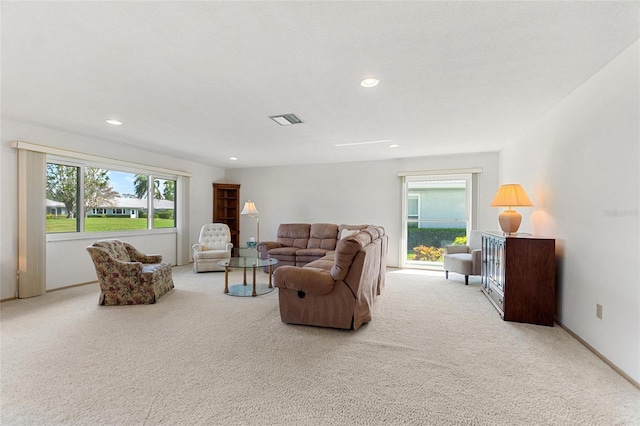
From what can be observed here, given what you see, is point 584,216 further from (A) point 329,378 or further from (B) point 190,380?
(B) point 190,380

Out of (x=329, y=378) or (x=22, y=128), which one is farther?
(x=22, y=128)

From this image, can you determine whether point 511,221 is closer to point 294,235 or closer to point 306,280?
point 306,280

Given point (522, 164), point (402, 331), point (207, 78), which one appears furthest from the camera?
point (522, 164)

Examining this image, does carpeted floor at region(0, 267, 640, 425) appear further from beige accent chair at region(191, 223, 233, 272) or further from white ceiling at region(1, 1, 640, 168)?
white ceiling at region(1, 1, 640, 168)

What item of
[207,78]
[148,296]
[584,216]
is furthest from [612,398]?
[148,296]

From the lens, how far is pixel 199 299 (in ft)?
13.1

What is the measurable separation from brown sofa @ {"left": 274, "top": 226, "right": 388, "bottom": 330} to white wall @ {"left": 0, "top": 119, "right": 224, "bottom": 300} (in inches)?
143

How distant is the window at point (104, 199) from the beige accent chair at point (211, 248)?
89 cm

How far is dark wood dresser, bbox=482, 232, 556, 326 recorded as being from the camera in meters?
3.08

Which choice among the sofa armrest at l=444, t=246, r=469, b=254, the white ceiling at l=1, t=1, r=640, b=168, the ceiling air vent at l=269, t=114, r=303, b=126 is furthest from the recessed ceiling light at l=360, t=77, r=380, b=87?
the sofa armrest at l=444, t=246, r=469, b=254

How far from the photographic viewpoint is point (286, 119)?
3688 mm

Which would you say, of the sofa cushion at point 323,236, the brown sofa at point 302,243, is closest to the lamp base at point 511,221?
the brown sofa at point 302,243

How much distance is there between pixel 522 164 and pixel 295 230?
14.0 feet

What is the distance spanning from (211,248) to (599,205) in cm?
588
